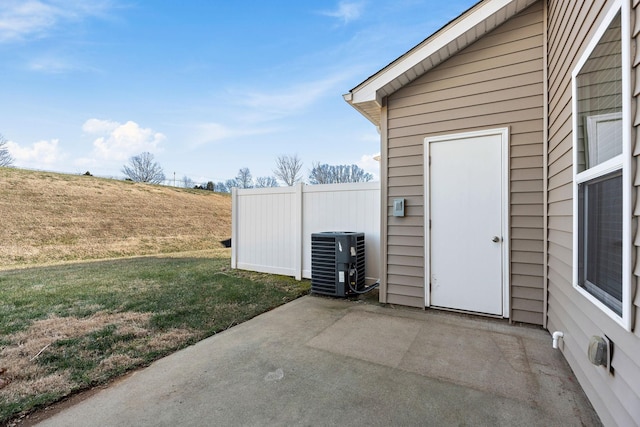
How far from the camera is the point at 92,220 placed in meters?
11.7

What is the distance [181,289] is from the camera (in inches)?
178

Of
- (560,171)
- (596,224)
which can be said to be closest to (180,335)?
(596,224)

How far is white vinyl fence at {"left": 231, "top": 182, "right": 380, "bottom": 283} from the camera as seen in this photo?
184 inches

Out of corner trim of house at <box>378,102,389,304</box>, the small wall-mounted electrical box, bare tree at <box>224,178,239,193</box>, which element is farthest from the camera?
bare tree at <box>224,178,239,193</box>

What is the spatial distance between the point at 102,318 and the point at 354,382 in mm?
2921

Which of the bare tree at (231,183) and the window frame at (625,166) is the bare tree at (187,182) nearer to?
the bare tree at (231,183)

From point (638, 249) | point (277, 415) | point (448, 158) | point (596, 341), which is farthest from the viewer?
point (448, 158)

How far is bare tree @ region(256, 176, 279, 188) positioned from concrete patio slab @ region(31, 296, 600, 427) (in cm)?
2216

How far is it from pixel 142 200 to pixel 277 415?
647 inches

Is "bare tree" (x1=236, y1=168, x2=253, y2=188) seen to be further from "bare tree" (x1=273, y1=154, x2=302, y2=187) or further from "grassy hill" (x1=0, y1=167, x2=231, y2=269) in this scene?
"grassy hill" (x1=0, y1=167, x2=231, y2=269)

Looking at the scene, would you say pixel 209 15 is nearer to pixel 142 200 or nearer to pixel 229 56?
pixel 229 56

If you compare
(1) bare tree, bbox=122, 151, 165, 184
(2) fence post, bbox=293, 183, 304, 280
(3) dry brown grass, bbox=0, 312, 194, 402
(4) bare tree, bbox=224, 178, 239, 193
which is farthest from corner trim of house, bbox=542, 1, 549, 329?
(1) bare tree, bbox=122, 151, 165, 184

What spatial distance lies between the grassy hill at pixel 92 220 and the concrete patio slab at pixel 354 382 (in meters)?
8.29

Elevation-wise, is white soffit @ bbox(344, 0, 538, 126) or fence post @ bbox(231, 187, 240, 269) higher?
white soffit @ bbox(344, 0, 538, 126)
